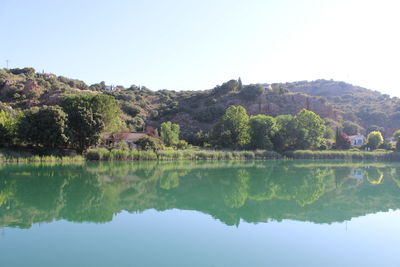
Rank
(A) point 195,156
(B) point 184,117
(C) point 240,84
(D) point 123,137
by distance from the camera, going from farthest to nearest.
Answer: (C) point 240,84 < (B) point 184,117 < (D) point 123,137 < (A) point 195,156

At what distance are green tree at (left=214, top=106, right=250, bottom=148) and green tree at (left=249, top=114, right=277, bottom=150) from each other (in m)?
0.85

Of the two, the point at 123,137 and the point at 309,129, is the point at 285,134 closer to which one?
the point at 309,129

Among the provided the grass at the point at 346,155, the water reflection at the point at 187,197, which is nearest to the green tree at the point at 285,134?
the grass at the point at 346,155

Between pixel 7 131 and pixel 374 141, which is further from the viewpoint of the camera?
pixel 374 141

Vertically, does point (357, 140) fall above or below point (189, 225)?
above

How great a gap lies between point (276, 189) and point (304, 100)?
5965cm

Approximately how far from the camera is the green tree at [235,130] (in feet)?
162

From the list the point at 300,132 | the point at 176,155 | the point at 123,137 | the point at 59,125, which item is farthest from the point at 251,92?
the point at 59,125

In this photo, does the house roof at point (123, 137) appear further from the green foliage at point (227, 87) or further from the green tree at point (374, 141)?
the green foliage at point (227, 87)

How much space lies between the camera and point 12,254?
8.40 m

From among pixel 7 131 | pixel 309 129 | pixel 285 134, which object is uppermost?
pixel 309 129

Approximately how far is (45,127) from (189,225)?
2735cm

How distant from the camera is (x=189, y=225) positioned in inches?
464

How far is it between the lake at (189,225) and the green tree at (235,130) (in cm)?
2798
